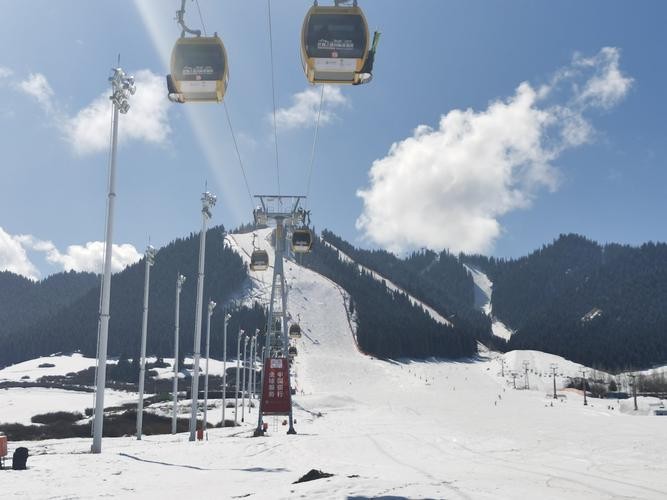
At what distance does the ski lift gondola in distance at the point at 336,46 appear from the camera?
1451 cm

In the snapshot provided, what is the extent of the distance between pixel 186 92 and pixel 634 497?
1537 centimetres

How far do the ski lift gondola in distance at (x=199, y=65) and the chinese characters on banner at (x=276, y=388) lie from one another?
2555 cm

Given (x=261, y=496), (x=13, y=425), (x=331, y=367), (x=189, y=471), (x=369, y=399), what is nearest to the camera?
(x=261, y=496)

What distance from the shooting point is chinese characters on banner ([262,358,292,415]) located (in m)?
38.7

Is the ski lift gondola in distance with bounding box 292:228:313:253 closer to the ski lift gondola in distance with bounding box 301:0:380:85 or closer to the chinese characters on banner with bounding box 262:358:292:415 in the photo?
the chinese characters on banner with bounding box 262:358:292:415

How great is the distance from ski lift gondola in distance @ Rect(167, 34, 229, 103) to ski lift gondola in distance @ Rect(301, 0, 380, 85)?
2526 mm

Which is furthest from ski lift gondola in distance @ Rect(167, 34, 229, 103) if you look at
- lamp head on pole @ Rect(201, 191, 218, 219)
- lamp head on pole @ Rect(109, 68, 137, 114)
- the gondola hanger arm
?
lamp head on pole @ Rect(201, 191, 218, 219)

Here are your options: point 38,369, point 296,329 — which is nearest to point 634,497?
point 296,329

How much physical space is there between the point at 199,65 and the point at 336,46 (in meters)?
3.93

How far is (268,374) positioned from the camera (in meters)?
38.9

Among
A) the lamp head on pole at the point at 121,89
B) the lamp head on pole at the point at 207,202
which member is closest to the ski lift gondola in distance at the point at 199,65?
the lamp head on pole at the point at 121,89

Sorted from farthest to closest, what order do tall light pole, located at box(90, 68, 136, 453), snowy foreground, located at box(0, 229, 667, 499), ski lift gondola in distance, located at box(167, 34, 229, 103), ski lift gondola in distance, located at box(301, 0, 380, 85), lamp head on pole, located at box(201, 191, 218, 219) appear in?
1. lamp head on pole, located at box(201, 191, 218, 219)
2. tall light pole, located at box(90, 68, 136, 453)
3. ski lift gondola in distance, located at box(167, 34, 229, 103)
4. ski lift gondola in distance, located at box(301, 0, 380, 85)
5. snowy foreground, located at box(0, 229, 667, 499)

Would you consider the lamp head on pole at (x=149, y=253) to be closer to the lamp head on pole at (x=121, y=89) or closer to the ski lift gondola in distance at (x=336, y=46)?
the lamp head on pole at (x=121, y=89)

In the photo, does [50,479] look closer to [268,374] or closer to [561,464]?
[561,464]
